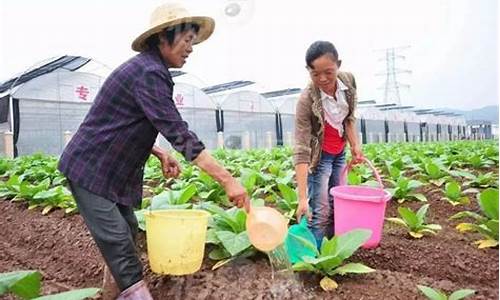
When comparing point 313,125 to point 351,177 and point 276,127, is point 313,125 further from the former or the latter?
point 276,127

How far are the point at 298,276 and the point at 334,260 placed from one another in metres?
0.19

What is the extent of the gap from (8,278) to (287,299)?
38.5 inches

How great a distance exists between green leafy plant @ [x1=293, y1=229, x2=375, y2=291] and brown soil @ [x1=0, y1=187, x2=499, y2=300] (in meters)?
0.05

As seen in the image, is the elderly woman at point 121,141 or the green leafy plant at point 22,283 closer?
the green leafy plant at point 22,283

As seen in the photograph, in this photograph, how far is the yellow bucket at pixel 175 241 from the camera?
175 centimetres

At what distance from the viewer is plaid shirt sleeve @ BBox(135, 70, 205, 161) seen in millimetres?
1506

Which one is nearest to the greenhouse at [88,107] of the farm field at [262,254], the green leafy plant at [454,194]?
the green leafy plant at [454,194]

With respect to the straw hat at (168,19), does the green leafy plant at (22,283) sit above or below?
below

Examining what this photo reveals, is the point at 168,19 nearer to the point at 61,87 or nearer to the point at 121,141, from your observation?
the point at 121,141

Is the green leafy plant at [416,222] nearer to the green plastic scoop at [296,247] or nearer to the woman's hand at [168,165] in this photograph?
Answer: the green plastic scoop at [296,247]

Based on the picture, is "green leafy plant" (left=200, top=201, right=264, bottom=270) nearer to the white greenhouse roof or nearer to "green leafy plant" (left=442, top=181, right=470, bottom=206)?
"green leafy plant" (left=442, top=181, right=470, bottom=206)

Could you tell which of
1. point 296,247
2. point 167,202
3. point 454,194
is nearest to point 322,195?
point 296,247

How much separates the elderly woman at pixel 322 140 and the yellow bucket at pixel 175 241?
57 centimetres

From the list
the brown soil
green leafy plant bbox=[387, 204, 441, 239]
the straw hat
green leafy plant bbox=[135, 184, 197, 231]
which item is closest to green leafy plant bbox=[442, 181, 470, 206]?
the brown soil
